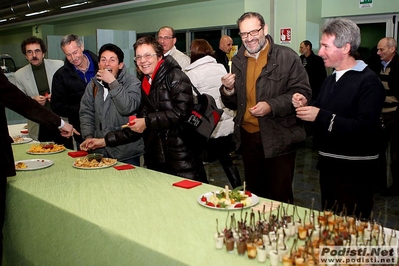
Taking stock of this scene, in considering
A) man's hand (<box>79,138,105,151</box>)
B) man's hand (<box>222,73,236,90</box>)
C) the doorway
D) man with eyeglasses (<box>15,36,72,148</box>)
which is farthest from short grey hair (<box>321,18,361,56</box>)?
the doorway

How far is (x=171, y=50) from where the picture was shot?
4312 mm

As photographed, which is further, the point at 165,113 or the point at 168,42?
the point at 168,42

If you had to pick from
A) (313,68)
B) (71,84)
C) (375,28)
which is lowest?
(71,84)

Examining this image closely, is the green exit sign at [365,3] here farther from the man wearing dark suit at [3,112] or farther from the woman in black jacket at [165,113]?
the man wearing dark suit at [3,112]

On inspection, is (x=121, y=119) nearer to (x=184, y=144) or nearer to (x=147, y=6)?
(x=184, y=144)

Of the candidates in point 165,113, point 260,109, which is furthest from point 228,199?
point 165,113

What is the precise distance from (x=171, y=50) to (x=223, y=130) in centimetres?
120

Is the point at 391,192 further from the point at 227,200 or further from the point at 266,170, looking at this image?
the point at 227,200

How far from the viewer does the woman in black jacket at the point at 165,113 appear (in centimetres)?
238

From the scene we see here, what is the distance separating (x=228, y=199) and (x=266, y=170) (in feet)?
2.72

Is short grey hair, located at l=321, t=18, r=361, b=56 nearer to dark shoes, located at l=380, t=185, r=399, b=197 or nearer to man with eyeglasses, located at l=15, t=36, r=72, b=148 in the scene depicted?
dark shoes, located at l=380, t=185, r=399, b=197

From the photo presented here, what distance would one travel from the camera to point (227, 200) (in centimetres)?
172

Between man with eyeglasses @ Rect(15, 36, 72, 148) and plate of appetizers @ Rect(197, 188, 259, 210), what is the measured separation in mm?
2331

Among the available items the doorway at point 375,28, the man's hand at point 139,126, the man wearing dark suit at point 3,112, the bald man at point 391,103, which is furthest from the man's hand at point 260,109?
the doorway at point 375,28
